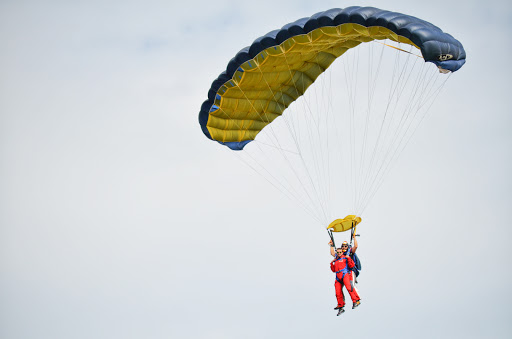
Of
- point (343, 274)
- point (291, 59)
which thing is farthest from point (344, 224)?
point (291, 59)

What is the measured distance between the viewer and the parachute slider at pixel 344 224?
2023cm

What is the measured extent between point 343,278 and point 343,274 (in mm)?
95

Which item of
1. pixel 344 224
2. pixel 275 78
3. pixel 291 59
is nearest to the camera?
pixel 344 224

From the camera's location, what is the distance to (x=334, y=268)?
20.2 m

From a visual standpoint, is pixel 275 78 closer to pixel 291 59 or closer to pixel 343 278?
pixel 291 59

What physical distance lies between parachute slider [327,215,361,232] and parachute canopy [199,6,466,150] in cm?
422

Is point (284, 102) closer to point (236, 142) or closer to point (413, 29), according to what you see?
point (236, 142)

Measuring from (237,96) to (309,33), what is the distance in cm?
358

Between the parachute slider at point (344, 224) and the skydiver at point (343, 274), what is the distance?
33cm

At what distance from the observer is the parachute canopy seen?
61.0 feet

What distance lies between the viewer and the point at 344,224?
2039cm

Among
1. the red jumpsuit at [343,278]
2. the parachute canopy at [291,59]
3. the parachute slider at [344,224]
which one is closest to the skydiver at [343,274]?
the red jumpsuit at [343,278]

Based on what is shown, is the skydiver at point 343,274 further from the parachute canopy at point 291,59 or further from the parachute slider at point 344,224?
the parachute canopy at point 291,59

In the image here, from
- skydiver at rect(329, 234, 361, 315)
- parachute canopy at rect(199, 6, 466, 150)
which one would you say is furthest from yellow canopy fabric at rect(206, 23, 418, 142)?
skydiver at rect(329, 234, 361, 315)
